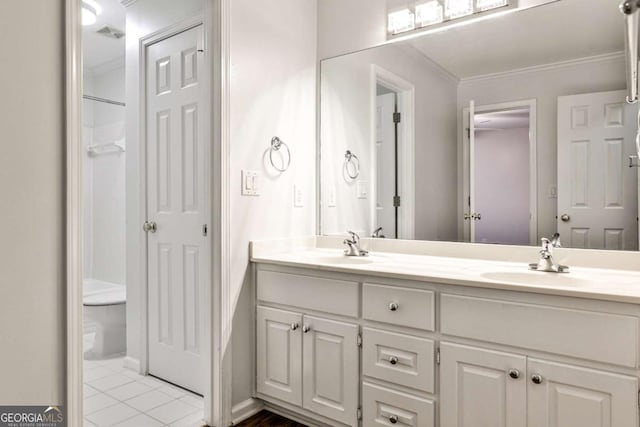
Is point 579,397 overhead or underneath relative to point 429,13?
underneath

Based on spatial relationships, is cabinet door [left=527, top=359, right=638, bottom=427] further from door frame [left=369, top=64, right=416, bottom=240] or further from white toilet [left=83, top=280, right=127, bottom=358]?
white toilet [left=83, top=280, right=127, bottom=358]

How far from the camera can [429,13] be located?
2.13 metres

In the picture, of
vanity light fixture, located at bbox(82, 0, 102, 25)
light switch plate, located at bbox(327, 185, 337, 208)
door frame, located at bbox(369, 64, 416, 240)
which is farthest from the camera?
vanity light fixture, located at bbox(82, 0, 102, 25)

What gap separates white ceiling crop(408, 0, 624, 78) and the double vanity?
88cm

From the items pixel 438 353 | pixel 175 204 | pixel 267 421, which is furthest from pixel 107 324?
pixel 438 353

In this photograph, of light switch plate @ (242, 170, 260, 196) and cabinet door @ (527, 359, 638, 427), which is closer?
cabinet door @ (527, 359, 638, 427)

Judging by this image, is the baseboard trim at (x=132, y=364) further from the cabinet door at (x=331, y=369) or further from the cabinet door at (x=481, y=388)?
the cabinet door at (x=481, y=388)

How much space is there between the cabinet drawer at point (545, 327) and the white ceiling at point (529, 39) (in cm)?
117

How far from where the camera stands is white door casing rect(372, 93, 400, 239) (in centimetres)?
229

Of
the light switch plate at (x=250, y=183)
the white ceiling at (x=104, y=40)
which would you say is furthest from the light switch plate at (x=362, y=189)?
the white ceiling at (x=104, y=40)

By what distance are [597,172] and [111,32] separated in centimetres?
355

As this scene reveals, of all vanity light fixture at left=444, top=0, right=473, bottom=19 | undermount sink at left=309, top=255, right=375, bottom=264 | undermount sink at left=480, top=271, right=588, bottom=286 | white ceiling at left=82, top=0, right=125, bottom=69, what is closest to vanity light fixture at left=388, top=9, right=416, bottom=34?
vanity light fixture at left=444, top=0, right=473, bottom=19

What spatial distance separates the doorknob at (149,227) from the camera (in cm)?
247
